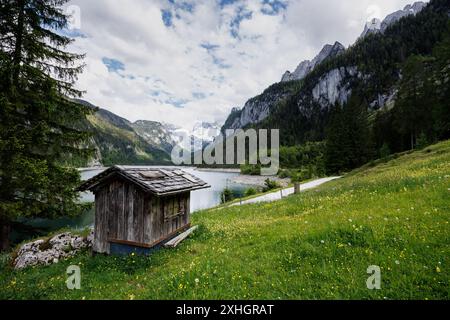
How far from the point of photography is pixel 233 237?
11.9 m

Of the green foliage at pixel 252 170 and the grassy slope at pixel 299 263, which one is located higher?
the green foliage at pixel 252 170

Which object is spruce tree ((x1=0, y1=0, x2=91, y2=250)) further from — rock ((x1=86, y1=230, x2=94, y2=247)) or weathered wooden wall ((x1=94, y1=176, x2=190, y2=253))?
weathered wooden wall ((x1=94, y1=176, x2=190, y2=253))

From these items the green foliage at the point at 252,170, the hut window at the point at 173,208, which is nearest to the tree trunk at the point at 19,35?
the hut window at the point at 173,208

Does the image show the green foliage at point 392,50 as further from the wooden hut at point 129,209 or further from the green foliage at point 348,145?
the wooden hut at point 129,209

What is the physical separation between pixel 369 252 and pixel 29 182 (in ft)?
54.4

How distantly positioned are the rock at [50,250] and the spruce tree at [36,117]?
1993 mm

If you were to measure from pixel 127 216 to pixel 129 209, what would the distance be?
13.6 inches

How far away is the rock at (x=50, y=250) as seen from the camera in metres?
12.6

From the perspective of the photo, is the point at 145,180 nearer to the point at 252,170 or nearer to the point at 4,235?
the point at 4,235

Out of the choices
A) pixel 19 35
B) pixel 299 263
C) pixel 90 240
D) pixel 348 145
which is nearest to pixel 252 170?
pixel 348 145

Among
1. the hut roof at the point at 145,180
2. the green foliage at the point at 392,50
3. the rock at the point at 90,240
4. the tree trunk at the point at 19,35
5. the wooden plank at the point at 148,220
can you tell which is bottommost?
the rock at the point at 90,240

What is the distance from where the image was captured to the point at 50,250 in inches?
527

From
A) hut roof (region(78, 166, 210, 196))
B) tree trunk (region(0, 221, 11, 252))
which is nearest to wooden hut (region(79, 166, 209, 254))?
hut roof (region(78, 166, 210, 196))
